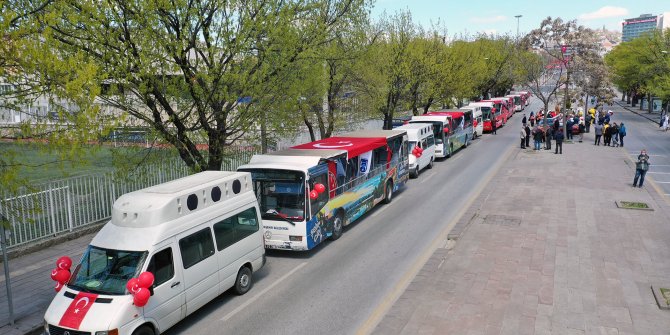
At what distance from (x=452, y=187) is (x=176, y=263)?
47.7 ft

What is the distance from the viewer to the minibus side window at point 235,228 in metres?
10.0

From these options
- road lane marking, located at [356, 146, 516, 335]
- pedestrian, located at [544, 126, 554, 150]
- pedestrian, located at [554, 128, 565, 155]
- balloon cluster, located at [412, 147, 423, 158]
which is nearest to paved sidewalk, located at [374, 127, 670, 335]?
road lane marking, located at [356, 146, 516, 335]

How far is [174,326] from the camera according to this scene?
953 cm

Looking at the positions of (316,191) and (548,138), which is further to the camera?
(548,138)

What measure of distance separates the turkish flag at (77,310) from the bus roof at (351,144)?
8.72 meters

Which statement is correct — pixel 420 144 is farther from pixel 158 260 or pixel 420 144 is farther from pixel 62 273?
pixel 62 273

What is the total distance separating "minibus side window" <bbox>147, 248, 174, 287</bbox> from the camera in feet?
27.8

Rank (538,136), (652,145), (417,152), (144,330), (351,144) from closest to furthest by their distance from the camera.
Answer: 1. (144,330)
2. (351,144)
3. (417,152)
4. (538,136)
5. (652,145)

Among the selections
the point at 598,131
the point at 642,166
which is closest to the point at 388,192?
the point at 642,166

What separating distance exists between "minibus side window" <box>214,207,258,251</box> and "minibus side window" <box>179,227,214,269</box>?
0.23 metres

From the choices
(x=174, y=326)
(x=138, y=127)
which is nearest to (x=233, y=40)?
(x=138, y=127)

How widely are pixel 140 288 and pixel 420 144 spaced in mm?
18257

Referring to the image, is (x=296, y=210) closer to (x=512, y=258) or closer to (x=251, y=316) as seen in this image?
(x=251, y=316)

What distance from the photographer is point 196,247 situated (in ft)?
30.8
